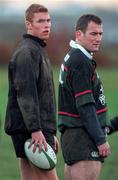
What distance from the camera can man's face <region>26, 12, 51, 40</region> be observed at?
19.1 feet

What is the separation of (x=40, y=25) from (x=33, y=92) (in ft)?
1.79

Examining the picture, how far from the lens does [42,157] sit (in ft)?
18.7

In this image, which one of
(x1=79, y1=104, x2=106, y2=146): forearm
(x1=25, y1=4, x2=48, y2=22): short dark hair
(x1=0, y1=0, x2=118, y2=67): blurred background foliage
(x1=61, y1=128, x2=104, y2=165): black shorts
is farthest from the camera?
(x1=0, y1=0, x2=118, y2=67): blurred background foliage

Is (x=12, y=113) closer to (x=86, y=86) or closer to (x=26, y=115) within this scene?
(x=26, y=115)

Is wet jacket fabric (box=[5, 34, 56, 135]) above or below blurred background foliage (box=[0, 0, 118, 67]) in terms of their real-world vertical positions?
above

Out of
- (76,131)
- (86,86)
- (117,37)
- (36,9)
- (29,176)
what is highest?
(36,9)

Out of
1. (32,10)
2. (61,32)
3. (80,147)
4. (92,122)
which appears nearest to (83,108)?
(92,122)

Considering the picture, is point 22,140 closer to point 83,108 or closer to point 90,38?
point 83,108

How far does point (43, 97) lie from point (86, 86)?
364mm

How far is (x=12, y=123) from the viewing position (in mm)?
5781

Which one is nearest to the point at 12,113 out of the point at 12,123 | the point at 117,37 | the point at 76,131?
the point at 12,123

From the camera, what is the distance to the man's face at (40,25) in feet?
19.1

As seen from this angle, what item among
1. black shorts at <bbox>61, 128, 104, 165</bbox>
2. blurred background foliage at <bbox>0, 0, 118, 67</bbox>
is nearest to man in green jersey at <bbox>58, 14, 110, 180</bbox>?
black shorts at <bbox>61, 128, 104, 165</bbox>

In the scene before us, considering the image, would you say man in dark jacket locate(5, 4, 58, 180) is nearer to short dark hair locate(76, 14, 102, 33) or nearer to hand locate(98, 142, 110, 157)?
short dark hair locate(76, 14, 102, 33)
